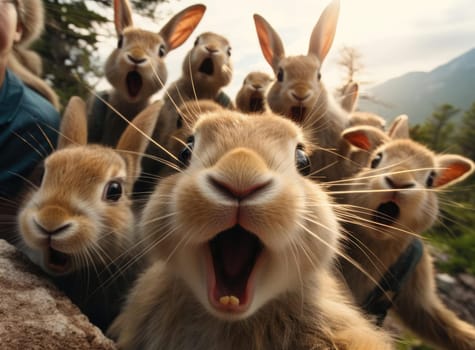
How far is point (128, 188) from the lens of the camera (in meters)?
2.31

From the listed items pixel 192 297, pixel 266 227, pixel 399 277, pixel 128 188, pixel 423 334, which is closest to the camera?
pixel 266 227

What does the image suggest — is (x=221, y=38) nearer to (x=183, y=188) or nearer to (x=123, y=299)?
(x=123, y=299)

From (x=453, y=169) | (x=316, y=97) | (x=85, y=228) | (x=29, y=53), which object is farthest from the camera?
(x=29, y=53)

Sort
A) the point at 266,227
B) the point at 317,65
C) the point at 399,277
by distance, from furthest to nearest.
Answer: the point at 317,65 → the point at 399,277 → the point at 266,227

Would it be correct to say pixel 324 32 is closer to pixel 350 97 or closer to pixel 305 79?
pixel 305 79

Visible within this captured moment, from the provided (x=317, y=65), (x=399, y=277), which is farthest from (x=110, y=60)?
(x=399, y=277)

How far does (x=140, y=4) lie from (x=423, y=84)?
Answer: 182 ft

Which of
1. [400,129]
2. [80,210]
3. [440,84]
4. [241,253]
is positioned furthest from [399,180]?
[440,84]

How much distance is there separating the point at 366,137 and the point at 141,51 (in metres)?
1.80

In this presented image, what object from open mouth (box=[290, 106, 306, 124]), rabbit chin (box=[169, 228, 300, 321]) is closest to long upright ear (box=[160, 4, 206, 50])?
open mouth (box=[290, 106, 306, 124])

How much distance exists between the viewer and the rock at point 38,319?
1309 mm

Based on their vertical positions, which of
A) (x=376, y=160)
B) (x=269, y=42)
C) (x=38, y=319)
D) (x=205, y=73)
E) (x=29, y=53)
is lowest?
(x=38, y=319)

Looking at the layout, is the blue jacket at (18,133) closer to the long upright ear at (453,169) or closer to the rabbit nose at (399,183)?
the rabbit nose at (399,183)

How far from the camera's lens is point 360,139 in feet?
8.72
